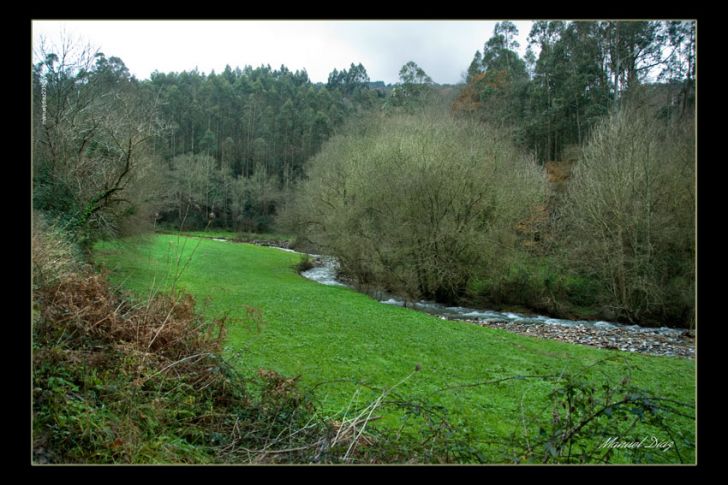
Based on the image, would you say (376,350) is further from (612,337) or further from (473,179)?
(473,179)

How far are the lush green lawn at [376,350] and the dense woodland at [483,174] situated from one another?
128cm

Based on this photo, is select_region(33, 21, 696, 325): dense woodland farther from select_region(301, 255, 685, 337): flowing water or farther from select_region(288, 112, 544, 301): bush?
select_region(301, 255, 685, 337): flowing water

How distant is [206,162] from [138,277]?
21876 mm

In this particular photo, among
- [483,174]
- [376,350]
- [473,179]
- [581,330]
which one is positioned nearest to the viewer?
[376,350]

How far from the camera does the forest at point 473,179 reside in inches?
337

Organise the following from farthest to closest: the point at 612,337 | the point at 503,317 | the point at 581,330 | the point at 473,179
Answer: the point at 473,179, the point at 503,317, the point at 581,330, the point at 612,337

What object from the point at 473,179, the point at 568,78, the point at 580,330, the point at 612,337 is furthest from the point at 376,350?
the point at 568,78

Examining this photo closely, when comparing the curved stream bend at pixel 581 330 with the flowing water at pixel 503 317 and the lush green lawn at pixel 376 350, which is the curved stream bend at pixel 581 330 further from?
the lush green lawn at pixel 376 350

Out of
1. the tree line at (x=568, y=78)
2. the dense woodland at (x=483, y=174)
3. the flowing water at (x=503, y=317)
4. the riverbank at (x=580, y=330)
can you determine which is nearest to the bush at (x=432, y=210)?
the dense woodland at (x=483, y=174)

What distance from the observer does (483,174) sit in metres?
15.6

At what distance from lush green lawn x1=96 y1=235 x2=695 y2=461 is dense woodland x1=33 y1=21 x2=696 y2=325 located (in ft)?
4.19

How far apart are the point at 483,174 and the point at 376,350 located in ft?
30.8
